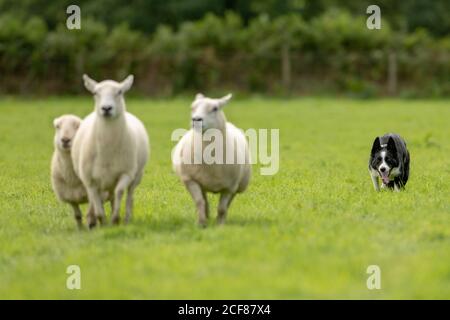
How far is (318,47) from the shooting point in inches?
1476

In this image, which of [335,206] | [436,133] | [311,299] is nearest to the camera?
[311,299]

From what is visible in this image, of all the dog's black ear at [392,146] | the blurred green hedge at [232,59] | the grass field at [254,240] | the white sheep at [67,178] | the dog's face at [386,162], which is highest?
the blurred green hedge at [232,59]

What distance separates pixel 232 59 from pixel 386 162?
25.7 m

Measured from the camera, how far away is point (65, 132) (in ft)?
32.6

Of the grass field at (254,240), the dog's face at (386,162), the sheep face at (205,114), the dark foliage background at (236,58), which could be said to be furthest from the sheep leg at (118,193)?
the dark foliage background at (236,58)

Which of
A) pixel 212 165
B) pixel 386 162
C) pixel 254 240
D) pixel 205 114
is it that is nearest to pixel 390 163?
pixel 386 162

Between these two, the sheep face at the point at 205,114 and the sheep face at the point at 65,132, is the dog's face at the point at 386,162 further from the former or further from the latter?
the sheep face at the point at 65,132

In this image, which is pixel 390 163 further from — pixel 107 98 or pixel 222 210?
pixel 107 98

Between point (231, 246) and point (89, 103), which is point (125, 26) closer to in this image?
point (89, 103)

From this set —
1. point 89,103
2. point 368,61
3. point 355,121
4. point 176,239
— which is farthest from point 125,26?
point 176,239

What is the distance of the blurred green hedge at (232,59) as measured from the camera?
3638 cm

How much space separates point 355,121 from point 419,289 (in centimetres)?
1807

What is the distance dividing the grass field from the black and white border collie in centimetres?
23

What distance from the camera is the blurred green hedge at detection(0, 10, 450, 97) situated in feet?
119
